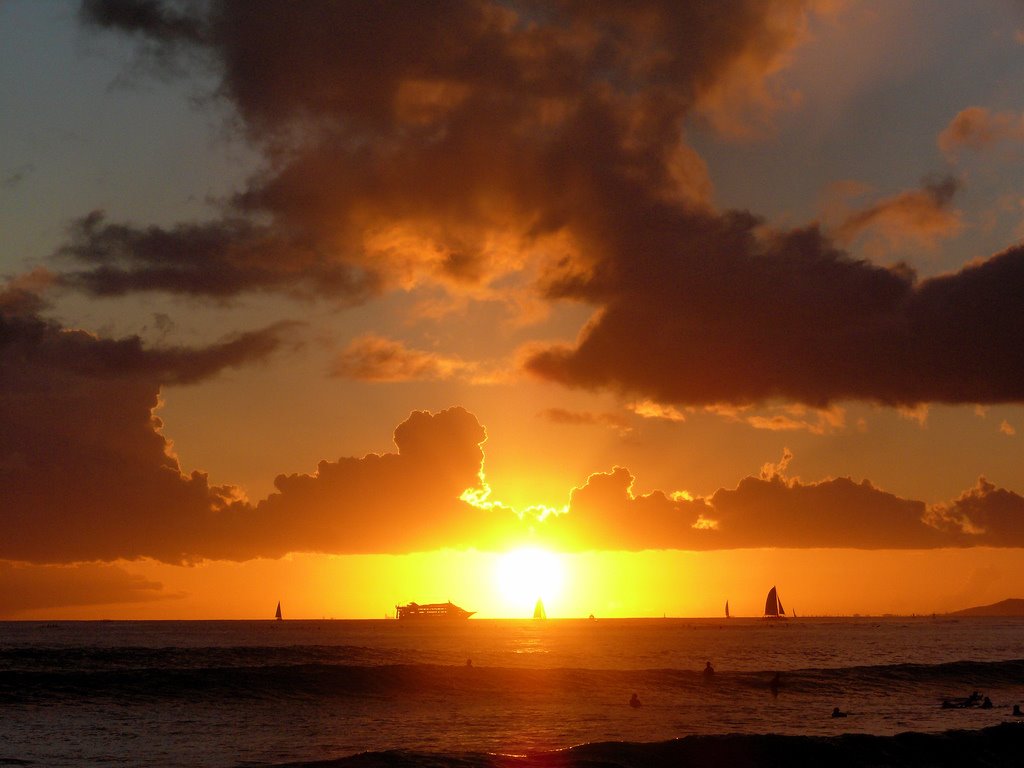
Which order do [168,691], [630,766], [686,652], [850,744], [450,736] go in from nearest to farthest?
[630,766], [850,744], [450,736], [168,691], [686,652]

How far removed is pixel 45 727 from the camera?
59188 mm

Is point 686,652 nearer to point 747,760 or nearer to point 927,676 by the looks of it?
point 927,676

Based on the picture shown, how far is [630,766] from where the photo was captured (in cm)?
4203

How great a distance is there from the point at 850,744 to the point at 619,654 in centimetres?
10274

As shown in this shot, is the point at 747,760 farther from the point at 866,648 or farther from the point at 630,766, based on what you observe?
Answer: the point at 866,648

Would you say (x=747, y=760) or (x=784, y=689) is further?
(x=784, y=689)

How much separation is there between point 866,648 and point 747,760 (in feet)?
427

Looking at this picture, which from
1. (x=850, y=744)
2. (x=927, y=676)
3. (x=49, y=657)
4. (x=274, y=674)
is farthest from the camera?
(x=49, y=657)

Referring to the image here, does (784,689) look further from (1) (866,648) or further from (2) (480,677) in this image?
(1) (866,648)

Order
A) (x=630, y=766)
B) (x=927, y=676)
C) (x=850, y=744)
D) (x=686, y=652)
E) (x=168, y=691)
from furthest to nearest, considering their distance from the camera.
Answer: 1. (x=686, y=652)
2. (x=927, y=676)
3. (x=168, y=691)
4. (x=850, y=744)
5. (x=630, y=766)

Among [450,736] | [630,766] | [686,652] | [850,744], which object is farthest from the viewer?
[686,652]

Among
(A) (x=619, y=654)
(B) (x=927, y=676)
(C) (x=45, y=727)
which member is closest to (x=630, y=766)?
(C) (x=45, y=727)

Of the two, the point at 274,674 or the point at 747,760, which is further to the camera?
the point at 274,674

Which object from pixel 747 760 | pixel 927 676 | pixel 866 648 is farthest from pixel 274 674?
pixel 866 648
